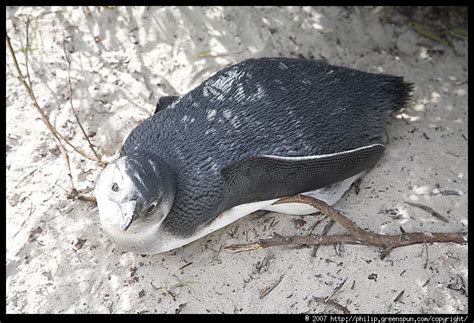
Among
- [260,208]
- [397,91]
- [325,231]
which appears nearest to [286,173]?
[260,208]

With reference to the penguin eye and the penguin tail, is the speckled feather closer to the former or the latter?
the penguin tail

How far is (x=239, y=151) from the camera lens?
212 centimetres

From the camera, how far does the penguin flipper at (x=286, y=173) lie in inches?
83.1

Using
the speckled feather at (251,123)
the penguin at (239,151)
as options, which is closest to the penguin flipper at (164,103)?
the penguin at (239,151)

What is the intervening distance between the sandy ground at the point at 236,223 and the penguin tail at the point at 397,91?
157mm

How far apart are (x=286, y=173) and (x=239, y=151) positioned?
0.19 m

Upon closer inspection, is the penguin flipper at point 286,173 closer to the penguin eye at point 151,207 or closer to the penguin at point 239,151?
the penguin at point 239,151

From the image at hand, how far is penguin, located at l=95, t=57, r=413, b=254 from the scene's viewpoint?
1966 millimetres

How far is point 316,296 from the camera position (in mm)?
2133

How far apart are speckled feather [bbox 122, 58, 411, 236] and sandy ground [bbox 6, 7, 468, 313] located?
22 cm

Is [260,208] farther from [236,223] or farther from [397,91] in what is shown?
[397,91]

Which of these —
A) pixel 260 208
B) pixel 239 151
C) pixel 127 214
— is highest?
pixel 127 214

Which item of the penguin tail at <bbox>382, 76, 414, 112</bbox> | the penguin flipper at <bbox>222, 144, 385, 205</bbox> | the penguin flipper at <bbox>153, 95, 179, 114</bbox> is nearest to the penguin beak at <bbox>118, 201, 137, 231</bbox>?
the penguin flipper at <bbox>222, 144, 385, 205</bbox>

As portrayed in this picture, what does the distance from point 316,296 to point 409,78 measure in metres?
1.27
